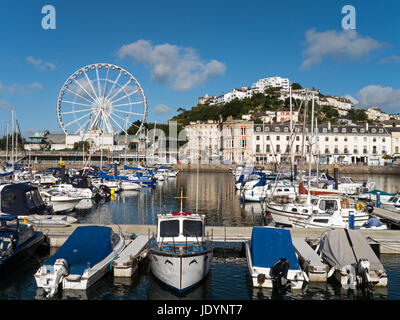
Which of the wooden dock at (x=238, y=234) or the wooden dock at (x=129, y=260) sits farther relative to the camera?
the wooden dock at (x=238, y=234)

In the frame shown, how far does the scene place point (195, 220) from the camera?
17.3 m

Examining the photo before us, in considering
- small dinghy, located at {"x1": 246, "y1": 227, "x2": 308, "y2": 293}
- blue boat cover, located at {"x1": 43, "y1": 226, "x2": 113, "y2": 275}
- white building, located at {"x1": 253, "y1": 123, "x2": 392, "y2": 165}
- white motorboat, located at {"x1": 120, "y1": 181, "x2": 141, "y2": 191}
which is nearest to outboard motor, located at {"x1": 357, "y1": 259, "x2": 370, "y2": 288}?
small dinghy, located at {"x1": 246, "y1": 227, "x2": 308, "y2": 293}

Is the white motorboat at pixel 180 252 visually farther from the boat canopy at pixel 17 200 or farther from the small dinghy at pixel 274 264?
the boat canopy at pixel 17 200

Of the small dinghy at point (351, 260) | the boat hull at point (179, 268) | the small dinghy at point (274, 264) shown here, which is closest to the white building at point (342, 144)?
the small dinghy at point (351, 260)

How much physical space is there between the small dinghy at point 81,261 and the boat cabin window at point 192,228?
384cm

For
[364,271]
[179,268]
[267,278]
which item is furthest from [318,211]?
[179,268]

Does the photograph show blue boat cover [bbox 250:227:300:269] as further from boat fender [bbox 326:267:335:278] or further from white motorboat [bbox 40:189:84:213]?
white motorboat [bbox 40:189:84:213]

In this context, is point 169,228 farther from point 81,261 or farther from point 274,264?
point 274,264

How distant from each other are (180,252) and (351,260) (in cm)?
755

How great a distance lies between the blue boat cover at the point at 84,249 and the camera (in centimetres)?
1622

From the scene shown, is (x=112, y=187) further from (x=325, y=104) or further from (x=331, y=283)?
(x=325, y=104)

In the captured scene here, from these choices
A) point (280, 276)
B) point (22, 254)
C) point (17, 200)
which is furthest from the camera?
point (17, 200)

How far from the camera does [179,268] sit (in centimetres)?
1487
